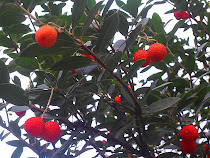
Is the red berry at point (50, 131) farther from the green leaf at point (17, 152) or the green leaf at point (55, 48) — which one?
the green leaf at point (17, 152)

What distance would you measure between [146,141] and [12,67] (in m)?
0.73

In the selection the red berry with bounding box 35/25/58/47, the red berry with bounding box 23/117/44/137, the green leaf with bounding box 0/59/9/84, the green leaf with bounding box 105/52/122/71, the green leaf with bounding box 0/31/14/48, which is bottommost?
A: the red berry with bounding box 23/117/44/137

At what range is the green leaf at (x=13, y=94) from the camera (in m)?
0.84

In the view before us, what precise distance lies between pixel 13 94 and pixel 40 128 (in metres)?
0.16

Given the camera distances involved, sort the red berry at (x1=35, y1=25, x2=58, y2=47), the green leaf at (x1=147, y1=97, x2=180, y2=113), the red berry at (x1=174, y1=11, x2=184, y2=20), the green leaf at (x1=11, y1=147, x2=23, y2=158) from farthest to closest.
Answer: the red berry at (x1=174, y1=11, x2=184, y2=20) → the green leaf at (x1=11, y1=147, x2=23, y2=158) → the green leaf at (x1=147, y1=97, x2=180, y2=113) → the red berry at (x1=35, y1=25, x2=58, y2=47)

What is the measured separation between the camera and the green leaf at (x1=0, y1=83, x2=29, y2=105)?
Answer: 0.84 m

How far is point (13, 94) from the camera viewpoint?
0.87 meters

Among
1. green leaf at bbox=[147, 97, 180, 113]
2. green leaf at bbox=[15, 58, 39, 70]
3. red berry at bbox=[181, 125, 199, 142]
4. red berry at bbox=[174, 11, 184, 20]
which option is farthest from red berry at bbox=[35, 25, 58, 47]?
red berry at bbox=[174, 11, 184, 20]

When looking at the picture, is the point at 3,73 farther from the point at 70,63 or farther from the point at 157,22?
the point at 157,22

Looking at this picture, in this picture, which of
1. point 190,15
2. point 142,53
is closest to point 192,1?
point 190,15

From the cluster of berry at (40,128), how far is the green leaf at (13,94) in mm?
100

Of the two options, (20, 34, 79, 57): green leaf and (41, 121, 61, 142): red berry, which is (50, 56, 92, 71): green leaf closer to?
(20, 34, 79, 57): green leaf

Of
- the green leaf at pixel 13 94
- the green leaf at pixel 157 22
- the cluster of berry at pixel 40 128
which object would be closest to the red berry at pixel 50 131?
the cluster of berry at pixel 40 128

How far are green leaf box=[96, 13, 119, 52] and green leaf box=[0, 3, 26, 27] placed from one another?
0.26 m
